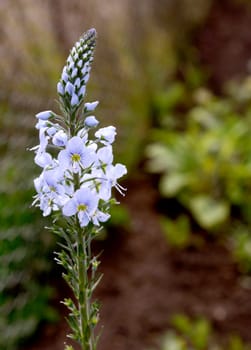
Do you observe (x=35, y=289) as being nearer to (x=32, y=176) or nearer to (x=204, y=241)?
(x=32, y=176)

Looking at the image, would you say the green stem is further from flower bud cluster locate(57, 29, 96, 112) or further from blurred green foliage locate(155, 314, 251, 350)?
blurred green foliage locate(155, 314, 251, 350)

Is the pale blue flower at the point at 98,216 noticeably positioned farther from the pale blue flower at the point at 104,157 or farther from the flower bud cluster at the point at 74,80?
the flower bud cluster at the point at 74,80

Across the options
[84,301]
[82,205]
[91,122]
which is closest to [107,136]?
[91,122]

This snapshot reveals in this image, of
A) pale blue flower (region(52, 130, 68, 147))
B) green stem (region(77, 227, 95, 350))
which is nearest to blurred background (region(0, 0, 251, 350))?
green stem (region(77, 227, 95, 350))

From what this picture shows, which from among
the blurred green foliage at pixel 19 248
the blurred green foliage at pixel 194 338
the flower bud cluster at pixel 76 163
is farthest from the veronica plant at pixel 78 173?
the blurred green foliage at pixel 194 338

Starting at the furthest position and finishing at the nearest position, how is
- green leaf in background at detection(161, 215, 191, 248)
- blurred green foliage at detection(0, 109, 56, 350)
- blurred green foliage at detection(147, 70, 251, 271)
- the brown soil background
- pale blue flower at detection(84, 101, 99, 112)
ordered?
blurred green foliage at detection(147, 70, 251, 271)
green leaf in background at detection(161, 215, 191, 248)
the brown soil background
blurred green foliage at detection(0, 109, 56, 350)
pale blue flower at detection(84, 101, 99, 112)

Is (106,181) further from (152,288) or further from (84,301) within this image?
(152,288)
